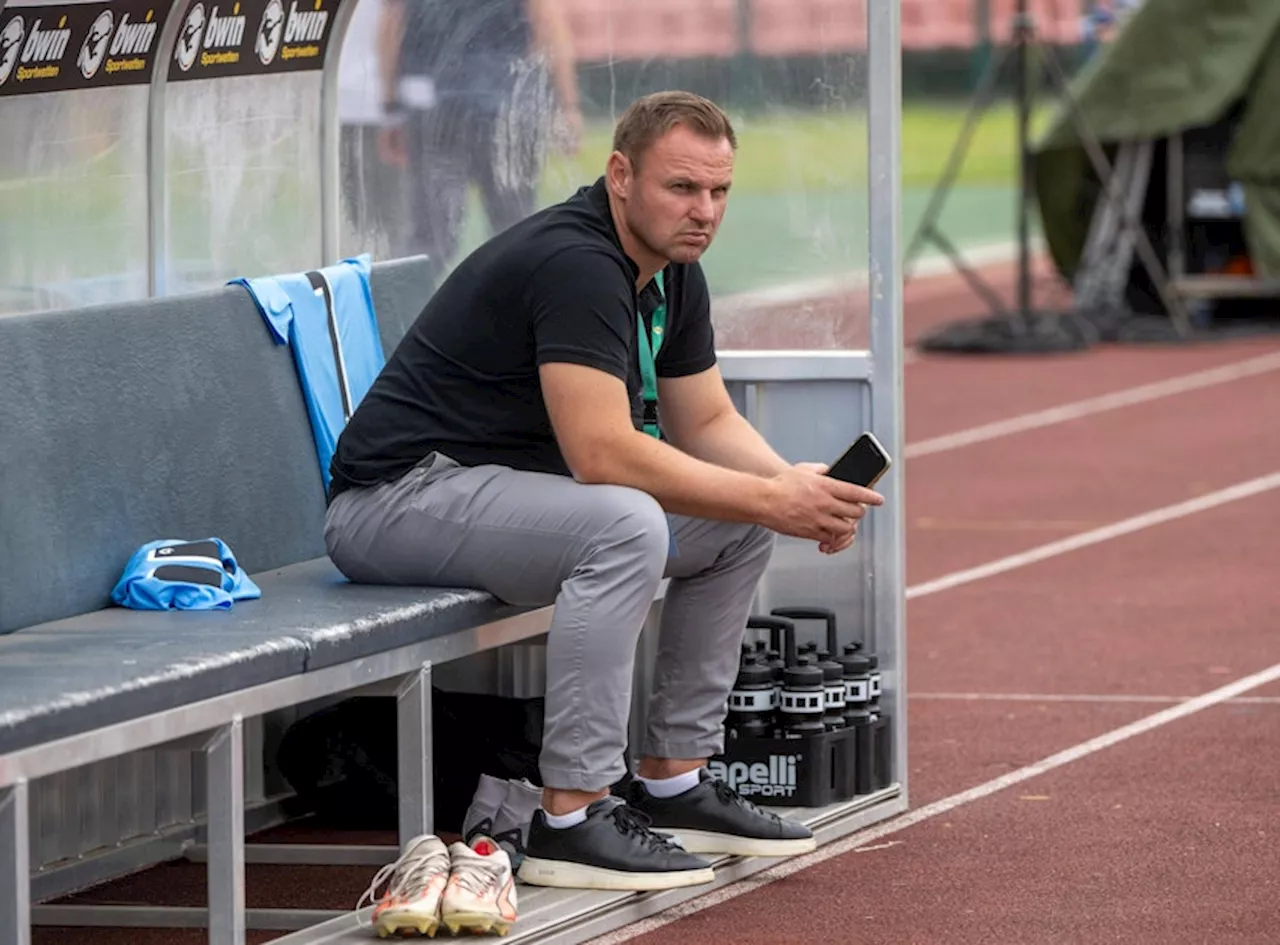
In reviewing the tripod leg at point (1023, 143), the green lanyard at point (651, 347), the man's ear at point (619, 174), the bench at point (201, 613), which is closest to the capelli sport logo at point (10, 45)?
the bench at point (201, 613)

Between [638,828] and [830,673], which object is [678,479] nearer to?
[638,828]

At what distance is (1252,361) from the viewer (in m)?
16.2

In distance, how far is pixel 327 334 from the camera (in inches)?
250

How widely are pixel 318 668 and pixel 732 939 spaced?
3.21 feet

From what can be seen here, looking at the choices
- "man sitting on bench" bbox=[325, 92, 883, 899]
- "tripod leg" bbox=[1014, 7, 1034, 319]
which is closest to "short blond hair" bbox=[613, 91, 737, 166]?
"man sitting on bench" bbox=[325, 92, 883, 899]

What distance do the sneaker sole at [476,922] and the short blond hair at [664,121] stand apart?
5.00ft

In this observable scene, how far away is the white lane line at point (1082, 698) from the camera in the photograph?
7.49 m

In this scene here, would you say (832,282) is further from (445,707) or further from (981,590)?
(981,590)

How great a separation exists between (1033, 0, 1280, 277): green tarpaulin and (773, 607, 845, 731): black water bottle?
1137 cm

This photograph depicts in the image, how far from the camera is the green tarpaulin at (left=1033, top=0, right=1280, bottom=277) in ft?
55.8

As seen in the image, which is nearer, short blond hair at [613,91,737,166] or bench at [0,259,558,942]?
bench at [0,259,558,942]

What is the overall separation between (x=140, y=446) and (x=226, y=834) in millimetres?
1095

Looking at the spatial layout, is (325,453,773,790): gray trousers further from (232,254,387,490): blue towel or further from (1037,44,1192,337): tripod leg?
Answer: (1037,44,1192,337): tripod leg

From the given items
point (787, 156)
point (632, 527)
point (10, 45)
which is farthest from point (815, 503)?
point (10, 45)
